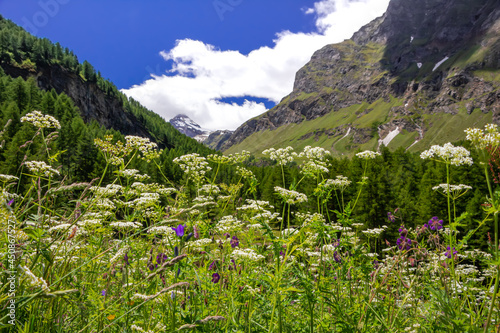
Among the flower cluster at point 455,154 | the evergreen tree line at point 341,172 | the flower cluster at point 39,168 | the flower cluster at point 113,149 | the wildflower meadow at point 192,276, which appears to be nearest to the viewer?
the wildflower meadow at point 192,276

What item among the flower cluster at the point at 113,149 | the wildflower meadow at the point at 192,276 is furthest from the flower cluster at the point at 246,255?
the flower cluster at the point at 113,149

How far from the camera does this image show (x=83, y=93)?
16762cm

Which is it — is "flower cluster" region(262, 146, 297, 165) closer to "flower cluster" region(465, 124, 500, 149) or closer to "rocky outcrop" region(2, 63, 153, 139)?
"flower cluster" region(465, 124, 500, 149)

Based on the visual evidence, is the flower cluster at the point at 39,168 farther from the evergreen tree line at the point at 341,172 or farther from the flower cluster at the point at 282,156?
the flower cluster at the point at 282,156

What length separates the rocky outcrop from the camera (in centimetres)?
14795

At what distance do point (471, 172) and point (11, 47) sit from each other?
21641 cm

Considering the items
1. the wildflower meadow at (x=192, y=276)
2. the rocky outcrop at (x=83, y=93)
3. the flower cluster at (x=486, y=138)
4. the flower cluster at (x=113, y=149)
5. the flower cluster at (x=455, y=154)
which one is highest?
the rocky outcrop at (x=83, y=93)

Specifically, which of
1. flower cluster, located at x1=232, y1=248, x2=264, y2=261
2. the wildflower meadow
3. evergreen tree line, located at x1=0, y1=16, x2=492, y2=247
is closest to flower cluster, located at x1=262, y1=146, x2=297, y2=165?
evergreen tree line, located at x1=0, y1=16, x2=492, y2=247

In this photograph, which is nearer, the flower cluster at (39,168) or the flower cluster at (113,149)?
the flower cluster at (39,168)

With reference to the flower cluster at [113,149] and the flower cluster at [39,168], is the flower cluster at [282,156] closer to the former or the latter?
the flower cluster at [113,149]

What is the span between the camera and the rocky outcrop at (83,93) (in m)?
148

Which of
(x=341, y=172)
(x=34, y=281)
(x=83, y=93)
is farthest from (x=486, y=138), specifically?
(x=83, y=93)

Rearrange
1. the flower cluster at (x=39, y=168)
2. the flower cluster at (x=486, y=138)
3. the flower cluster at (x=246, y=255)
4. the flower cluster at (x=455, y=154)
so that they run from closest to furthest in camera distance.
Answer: the flower cluster at (x=486, y=138), the flower cluster at (x=39, y=168), the flower cluster at (x=246, y=255), the flower cluster at (x=455, y=154)

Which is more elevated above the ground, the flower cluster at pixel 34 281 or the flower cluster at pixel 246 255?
the flower cluster at pixel 34 281
